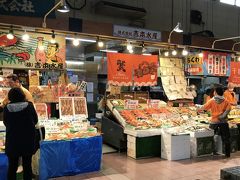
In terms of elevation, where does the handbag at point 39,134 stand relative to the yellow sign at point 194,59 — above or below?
below

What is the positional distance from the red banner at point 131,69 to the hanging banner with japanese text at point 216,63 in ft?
7.33

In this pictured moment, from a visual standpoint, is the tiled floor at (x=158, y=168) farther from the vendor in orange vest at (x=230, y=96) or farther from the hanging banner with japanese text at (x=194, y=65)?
the hanging banner with japanese text at (x=194, y=65)

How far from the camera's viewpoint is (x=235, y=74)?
36.4 ft

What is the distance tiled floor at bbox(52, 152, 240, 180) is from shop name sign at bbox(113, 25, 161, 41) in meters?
3.73

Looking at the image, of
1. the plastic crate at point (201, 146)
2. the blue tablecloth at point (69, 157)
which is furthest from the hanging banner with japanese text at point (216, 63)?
the blue tablecloth at point (69, 157)

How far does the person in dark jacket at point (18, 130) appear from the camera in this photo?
4824mm

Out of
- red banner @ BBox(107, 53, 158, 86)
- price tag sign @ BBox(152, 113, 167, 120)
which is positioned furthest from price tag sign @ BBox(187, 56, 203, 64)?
price tag sign @ BBox(152, 113, 167, 120)

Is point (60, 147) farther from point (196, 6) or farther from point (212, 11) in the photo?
point (212, 11)

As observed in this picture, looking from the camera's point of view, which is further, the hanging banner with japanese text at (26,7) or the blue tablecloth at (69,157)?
the hanging banner with japanese text at (26,7)

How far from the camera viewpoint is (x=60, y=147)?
19.7 feet

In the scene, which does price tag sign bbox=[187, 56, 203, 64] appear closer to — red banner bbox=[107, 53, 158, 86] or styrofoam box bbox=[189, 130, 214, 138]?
red banner bbox=[107, 53, 158, 86]

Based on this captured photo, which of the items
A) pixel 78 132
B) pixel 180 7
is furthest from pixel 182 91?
pixel 180 7

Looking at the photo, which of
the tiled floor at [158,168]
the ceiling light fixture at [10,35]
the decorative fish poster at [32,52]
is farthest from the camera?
the decorative fish poster at [32,52]

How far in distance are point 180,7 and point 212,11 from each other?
7.60 feet
